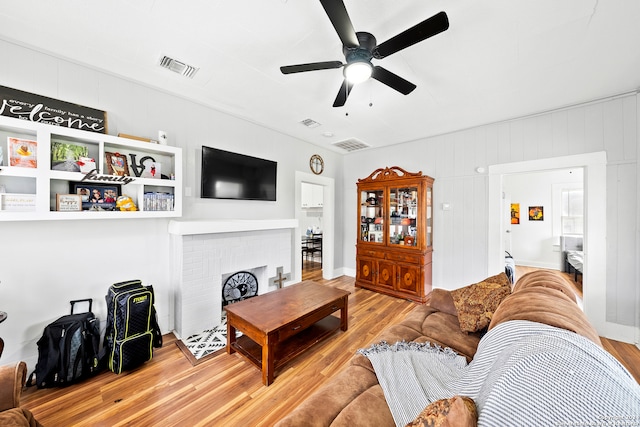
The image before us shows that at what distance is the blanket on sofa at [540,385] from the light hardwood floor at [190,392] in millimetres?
978

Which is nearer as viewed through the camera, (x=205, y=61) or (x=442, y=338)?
(x=442, y=338)

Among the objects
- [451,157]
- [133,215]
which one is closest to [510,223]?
[451,157]

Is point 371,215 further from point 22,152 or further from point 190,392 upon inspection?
point 22,152

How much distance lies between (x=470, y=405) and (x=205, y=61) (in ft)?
9.11

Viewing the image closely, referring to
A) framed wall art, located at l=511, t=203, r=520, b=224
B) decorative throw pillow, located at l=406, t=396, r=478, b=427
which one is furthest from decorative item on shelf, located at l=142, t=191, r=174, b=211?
framed wall art, located at l=511, t=203, r=520, b=224

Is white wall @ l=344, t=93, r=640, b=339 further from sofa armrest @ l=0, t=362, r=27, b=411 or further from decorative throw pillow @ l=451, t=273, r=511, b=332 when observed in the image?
sofa armrest @ l=0, t=362, r=27, b=411

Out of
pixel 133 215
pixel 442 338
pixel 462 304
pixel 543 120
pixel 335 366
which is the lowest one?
pixel 335 366

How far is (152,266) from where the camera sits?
256cm

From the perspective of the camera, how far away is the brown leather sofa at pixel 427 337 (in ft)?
3.54

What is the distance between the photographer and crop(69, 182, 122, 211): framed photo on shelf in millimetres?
2088

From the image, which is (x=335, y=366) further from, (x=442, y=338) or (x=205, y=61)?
(x=205, y=61)

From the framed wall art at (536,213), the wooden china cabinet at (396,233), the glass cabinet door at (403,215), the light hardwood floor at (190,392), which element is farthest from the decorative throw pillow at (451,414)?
the framed wall art at (536,213)

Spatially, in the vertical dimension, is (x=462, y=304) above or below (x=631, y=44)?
below

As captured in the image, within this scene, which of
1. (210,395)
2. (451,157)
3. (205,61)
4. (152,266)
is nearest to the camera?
(210,395)
